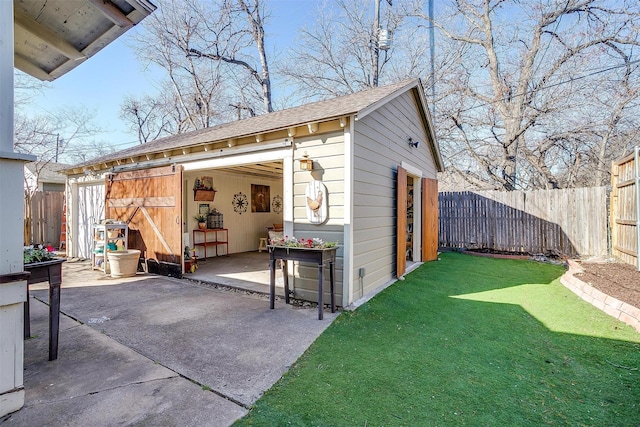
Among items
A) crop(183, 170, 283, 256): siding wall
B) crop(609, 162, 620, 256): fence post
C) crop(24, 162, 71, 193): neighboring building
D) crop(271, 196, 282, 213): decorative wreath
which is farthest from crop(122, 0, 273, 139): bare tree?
crop(609, 162, 620, 256): fence post

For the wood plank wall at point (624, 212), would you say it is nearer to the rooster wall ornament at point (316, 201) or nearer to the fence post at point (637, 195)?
the fence post at point (637, 195)

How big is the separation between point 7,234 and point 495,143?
13.2 meters

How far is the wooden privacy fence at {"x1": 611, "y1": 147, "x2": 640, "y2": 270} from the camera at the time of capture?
5.13 metres

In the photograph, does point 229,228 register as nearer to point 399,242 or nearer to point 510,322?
point 399,242

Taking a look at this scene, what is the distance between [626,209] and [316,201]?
6.10m

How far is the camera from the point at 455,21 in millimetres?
12344

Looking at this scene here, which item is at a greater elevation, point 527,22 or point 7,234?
point 527,22

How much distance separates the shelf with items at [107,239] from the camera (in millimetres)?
6242

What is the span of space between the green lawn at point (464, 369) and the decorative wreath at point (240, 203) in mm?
5880

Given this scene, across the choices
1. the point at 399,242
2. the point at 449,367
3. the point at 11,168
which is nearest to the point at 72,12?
the point at 11,168

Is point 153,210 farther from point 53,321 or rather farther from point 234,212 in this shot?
point 53,321

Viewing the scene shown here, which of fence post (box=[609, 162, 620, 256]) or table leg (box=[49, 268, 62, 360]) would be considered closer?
table leg (box=[49, 268, 62, 360])

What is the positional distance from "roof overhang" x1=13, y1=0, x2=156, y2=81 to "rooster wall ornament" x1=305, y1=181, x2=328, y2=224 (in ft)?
8.28

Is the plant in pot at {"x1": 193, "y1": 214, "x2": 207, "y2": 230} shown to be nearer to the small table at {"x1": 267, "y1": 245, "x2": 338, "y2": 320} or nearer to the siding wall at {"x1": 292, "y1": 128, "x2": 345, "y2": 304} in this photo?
the siding wall at {"x1": 292, "y1": 128, "x2": 345, "y2": 304}
